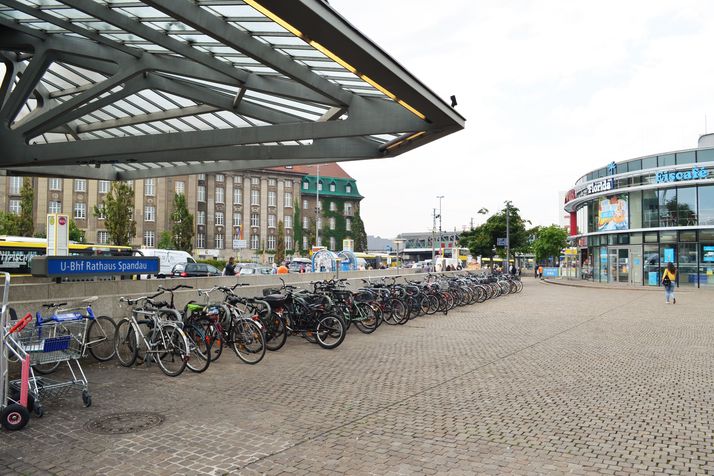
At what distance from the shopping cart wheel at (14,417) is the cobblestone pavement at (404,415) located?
0.08 meters

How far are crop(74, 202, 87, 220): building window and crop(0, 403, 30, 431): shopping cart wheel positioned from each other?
59.0 meters

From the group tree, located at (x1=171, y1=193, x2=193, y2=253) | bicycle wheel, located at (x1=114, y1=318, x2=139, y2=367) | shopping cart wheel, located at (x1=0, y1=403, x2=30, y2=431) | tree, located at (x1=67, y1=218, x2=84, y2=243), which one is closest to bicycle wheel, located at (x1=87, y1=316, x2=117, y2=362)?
bicycle wheel, located at (x1=114, y1=318, x2=139, y2=367)

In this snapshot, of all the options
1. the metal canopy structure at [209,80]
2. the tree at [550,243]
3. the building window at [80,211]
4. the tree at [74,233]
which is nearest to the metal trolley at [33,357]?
the metal canopy structure at [209,80]

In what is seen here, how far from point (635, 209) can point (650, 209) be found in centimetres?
97

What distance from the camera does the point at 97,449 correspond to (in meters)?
4.77

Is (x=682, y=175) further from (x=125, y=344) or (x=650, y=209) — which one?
(x=125, y=344)

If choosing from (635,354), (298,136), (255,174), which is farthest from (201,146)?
(255,174)

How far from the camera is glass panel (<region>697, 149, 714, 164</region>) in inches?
1224

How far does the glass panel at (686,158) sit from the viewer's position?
3172 centimetres

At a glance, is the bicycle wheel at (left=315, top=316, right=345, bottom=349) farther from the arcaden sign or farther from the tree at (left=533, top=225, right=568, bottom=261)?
the tree at (left=533, top=225, right=568, bottom=261)

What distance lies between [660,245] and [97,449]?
35.8 m

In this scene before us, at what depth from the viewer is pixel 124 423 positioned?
5.50m

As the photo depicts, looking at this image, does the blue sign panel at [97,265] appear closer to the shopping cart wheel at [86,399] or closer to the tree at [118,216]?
the shopping cart wheel at [86,399]

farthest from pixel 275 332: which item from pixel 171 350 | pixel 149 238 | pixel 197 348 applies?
pixel 149 238
